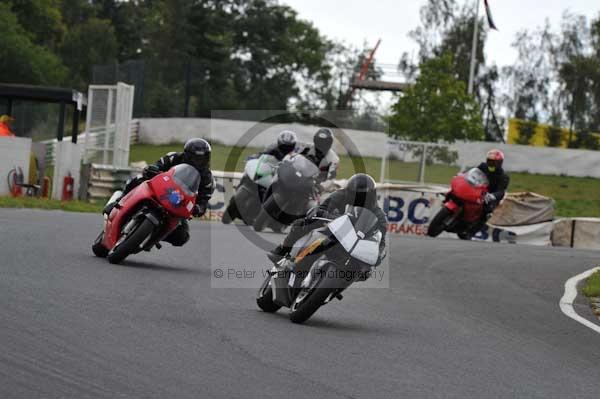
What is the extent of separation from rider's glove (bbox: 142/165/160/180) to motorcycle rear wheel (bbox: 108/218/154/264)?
0.87 metres

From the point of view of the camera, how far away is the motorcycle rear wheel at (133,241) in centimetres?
1162

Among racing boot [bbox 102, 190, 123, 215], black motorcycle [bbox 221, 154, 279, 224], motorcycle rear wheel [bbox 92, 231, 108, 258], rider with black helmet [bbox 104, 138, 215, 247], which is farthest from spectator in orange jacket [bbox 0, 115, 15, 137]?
racing boot [bbox 102, 190, 123, 215]

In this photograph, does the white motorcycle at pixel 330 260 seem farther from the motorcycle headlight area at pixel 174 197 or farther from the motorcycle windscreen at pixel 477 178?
the motorcycle windscreen at pixel 477 178

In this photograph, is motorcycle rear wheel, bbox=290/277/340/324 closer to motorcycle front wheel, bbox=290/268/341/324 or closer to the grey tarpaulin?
motorcycle front wheel, bbox=290/268/341/324

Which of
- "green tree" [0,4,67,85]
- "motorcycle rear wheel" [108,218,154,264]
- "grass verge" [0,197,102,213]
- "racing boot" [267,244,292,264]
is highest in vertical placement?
"green tree" [0,4,67,85]

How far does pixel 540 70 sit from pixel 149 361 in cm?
5867

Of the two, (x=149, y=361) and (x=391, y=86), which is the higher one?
(x=391, y=86)

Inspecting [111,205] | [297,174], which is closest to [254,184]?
[297,174]

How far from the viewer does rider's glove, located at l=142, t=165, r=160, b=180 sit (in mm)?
12383

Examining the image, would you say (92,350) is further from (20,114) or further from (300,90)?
(300,90)

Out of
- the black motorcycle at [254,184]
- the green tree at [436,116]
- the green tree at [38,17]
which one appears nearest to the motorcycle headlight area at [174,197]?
the black motorcycle at [254,184]

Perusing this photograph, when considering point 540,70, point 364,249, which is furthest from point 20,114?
point 540,70

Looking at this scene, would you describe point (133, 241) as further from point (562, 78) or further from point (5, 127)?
point (562, 78)

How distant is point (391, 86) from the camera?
62406 millimetres
